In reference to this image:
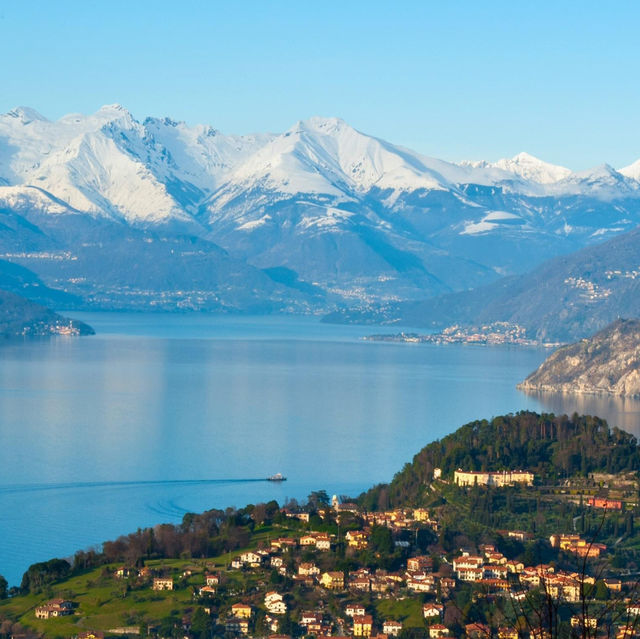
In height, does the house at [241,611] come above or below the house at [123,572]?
below

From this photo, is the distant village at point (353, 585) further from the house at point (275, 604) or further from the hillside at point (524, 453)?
the hillside at point (524, 453)

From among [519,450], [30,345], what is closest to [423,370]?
[30,345]

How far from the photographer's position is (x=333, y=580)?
97.5 ft

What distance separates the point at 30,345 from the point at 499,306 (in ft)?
172

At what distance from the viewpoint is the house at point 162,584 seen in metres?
29.3

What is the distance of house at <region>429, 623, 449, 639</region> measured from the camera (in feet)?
86.8

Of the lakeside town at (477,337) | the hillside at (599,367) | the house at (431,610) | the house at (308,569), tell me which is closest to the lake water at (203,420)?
the hillside at (599,367)

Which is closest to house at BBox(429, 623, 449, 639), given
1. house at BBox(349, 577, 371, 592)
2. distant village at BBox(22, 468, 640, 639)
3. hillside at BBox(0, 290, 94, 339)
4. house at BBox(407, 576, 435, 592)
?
distant village at BBox(22, 468, 640, 639)

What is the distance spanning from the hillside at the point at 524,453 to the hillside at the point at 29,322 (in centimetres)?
8591

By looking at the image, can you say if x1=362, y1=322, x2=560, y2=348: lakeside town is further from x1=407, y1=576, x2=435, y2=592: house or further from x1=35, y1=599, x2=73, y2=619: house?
x1=35, y1=599, x2=73, y2=619: house

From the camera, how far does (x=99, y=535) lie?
37.3m

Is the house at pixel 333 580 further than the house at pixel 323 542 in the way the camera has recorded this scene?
No

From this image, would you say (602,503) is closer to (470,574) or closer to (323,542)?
(470,574)

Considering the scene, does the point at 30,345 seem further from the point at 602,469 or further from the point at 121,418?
the point at 602,469
